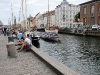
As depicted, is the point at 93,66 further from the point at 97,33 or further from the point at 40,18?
the point at 40,18

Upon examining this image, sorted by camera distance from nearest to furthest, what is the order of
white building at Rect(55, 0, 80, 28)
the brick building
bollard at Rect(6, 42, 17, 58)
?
bollard at Rect(6, 42, 17, 58) < the brick building < white building at Rect(55, 0, 80, 28)

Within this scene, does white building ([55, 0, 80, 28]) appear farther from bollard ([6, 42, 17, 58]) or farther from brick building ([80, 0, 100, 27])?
bollard ([6, 42, 17, 58])

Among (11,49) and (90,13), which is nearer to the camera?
(11,49)

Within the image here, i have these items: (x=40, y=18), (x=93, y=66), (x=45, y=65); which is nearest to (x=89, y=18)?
(x=93, y=66)

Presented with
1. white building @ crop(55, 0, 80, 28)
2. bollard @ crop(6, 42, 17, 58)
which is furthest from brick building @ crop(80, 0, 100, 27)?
bollard @ crop(6, 42, 17, 58)

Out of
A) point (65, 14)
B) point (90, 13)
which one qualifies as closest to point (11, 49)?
point (90, 13)

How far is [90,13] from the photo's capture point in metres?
77.1

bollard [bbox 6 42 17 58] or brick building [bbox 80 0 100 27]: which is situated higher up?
brick building [bbox 80 0 100 27]

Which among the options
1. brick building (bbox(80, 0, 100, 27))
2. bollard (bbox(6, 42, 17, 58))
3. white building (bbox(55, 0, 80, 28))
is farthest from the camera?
white building (bbox(55, 0, 80, 28))

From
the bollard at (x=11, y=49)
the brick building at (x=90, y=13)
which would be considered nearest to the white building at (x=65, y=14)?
the brick building at (x=90, y=13)

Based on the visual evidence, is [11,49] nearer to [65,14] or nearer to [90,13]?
[90,13]

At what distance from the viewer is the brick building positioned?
236ft

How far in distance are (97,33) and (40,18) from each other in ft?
393

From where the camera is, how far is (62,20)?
124 m
